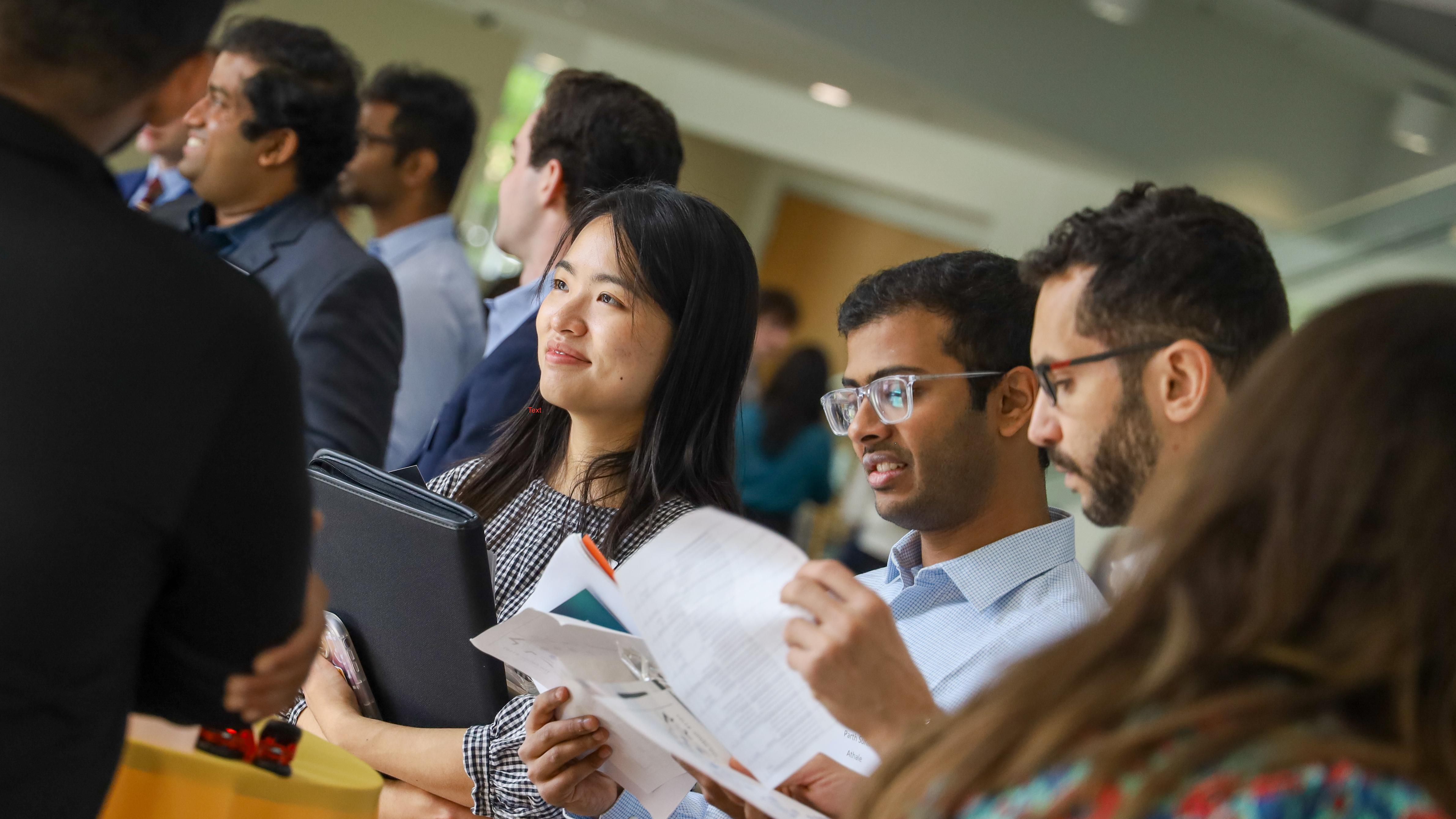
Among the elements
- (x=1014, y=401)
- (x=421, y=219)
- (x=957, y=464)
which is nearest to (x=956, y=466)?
(x=957, y=464)

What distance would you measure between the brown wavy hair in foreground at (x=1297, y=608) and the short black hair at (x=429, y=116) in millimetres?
2862

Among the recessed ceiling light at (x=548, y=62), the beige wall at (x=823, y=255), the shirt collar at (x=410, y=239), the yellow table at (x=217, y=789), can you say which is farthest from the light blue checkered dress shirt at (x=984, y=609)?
the beige wall at (x=823, y=255)

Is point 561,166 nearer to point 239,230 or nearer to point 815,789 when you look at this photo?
point 239,230

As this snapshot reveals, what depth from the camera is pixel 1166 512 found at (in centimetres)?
81

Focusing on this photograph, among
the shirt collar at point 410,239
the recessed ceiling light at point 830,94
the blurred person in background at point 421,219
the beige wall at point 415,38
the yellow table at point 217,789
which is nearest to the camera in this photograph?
the yellow table at point 217,789

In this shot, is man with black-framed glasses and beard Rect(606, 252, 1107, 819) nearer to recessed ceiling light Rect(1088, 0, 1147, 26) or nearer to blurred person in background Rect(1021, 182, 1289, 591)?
blurred person in background Rect(1021, 182, 1289, 591)

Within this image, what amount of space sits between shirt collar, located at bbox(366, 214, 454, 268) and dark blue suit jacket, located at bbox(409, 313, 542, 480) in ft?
2.95

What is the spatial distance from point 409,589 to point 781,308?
18.3ft

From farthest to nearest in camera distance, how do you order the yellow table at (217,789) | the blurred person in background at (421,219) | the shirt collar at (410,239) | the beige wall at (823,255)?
the beige wall at (823,255) < the shirt collar at (410,239) < the blurred person in background at (421,219) < the yellow table at (217,789)

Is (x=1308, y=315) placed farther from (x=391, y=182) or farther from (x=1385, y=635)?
(x=391, y=182)

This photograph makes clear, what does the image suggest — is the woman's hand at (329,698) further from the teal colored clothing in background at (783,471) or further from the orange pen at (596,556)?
the teal colored clothing in background at (783,471)

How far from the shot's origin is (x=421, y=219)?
11.0ft

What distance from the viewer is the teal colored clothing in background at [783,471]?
5570mm

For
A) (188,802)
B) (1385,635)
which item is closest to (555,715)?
(188,802)
